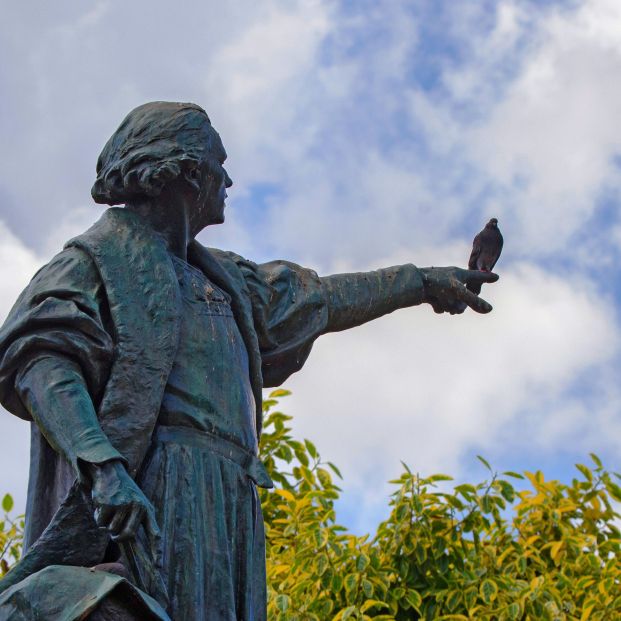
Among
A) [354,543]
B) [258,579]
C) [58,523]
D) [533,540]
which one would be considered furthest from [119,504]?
[533,540]

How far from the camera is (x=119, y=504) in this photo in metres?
5.16

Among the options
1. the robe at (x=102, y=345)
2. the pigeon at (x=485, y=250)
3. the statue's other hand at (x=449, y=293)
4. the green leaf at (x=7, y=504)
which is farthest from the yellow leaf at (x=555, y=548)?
the robe at (x=102, y=345)

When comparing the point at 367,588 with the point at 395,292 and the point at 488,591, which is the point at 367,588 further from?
the point at 395,292

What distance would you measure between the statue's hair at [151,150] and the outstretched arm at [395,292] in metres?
0.93

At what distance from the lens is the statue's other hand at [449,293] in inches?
275

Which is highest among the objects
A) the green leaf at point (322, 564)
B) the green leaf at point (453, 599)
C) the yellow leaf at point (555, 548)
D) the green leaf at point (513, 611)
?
the yellow leaf at point (555, 548)

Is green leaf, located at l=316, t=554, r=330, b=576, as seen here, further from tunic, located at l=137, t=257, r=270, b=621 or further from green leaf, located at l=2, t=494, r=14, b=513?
tunic, located at l=137, t=257, r=270, b=621

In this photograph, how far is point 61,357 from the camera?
18.4ft

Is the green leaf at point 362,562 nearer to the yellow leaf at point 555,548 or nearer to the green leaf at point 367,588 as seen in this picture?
the green leaf at point 367,588

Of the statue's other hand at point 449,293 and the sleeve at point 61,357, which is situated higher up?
the statue's other hand at point 449,293

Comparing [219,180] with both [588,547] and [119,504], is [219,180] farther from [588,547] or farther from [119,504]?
[588,547]

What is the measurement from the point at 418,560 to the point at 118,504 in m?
5.82

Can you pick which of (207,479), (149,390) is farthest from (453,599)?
(149,390)

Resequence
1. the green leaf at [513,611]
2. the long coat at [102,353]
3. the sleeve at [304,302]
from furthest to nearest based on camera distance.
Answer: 1. the green leaf at [513,611]
2. the sleeve at [304,302]
3. the long coat at [102,353]
